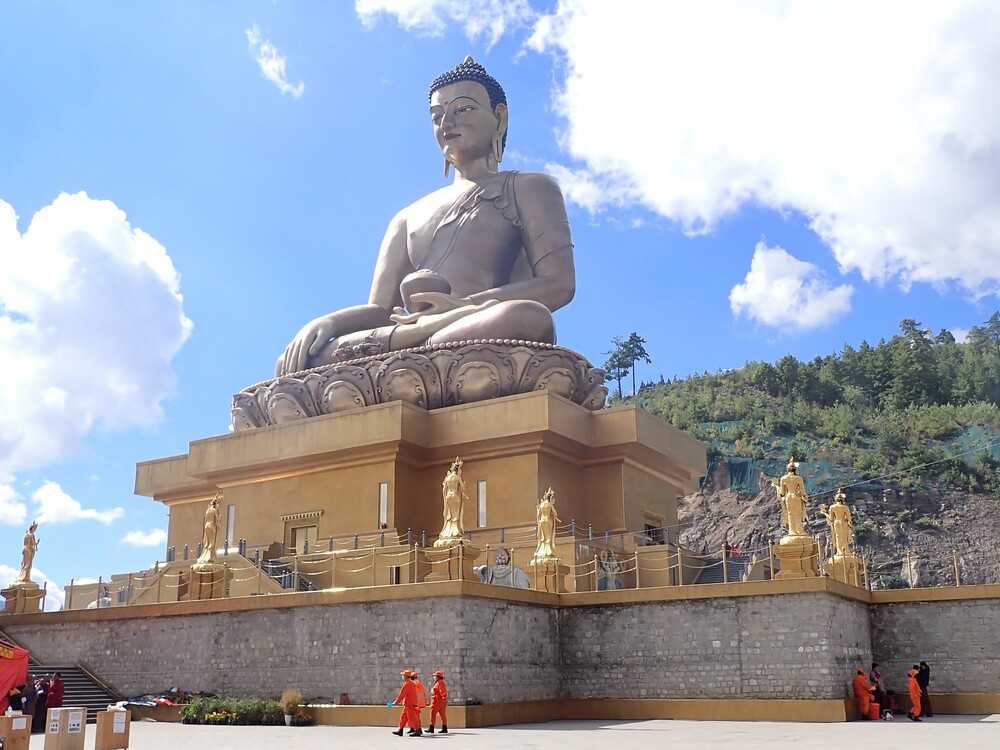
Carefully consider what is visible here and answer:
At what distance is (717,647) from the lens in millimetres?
12703

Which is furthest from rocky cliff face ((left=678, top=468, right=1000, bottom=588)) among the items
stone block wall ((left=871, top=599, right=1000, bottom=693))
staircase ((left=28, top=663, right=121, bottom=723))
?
staircase ((left=28, top=663, right=121, bottom=723))

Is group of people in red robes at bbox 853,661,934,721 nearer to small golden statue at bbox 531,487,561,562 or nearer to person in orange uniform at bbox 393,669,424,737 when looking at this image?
small golden statue at bbox 531,487,561,562

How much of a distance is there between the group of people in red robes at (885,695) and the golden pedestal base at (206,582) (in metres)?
8.58

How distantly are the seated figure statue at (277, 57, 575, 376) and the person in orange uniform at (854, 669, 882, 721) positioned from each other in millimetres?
8749

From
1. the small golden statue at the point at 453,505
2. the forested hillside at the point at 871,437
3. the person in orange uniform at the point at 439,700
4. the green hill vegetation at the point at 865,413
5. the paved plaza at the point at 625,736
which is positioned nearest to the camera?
the paved plaza at the point at 625,736

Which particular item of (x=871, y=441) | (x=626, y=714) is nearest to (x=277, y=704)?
(x=626, y=714)

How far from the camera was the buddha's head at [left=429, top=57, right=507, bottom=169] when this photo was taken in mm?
22688

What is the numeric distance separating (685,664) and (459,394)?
7.21 metres

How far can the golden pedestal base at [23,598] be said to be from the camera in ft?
55.6

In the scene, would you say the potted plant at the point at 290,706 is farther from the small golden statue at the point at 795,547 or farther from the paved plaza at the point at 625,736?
the small golden statue at the point at 795,547

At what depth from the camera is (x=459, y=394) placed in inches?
Result: 730

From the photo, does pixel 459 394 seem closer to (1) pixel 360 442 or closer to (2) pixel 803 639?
(1) pixel 360 442

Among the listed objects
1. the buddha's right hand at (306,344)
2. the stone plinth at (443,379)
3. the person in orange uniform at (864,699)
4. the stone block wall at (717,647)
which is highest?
the buddha's right hand at (306,344)

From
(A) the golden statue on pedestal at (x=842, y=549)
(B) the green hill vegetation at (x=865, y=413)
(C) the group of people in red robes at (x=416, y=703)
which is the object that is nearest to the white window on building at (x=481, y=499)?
(A) the golden statue on pedestal at (x=842, y=549)
